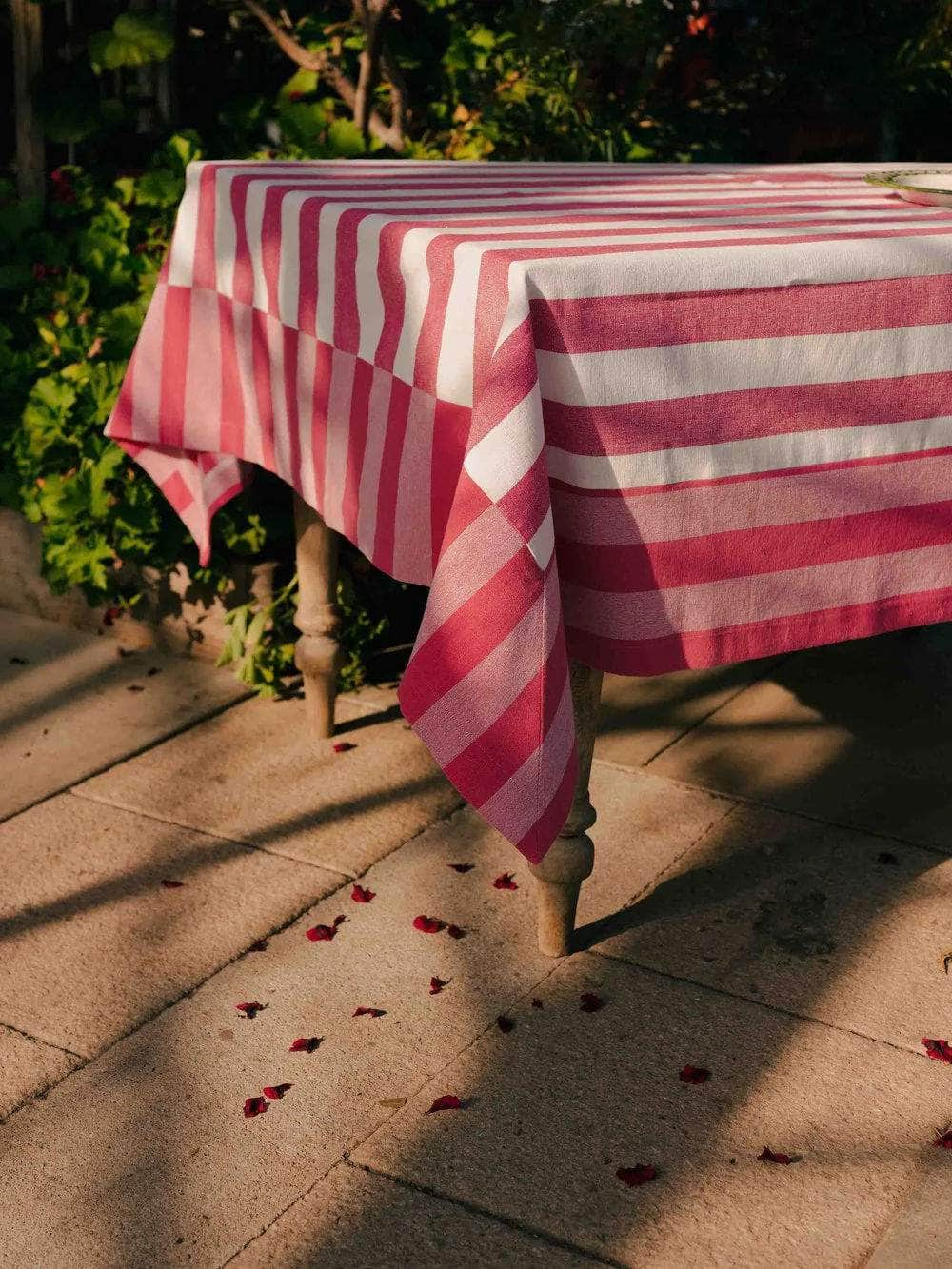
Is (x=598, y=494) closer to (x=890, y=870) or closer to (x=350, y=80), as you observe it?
(x=890, y=870)

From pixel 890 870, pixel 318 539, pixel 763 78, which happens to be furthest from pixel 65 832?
pixel 763 78

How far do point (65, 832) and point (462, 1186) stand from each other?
132 centimetres

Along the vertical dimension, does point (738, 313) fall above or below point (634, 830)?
above

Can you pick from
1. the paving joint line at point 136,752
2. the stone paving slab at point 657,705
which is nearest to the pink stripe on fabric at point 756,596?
the stone paving slab at point 657,705

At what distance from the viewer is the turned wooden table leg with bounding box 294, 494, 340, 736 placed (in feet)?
10.9

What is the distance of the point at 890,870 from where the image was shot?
2955mm

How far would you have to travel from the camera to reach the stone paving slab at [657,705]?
3465 mm

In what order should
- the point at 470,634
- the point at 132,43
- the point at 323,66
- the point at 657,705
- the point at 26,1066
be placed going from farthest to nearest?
the point at 323,66, the point at 132,43, the point at 657,705, the point at 26,1066, the point at 470,634

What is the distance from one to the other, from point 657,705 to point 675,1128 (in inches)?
61.1

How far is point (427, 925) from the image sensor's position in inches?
108

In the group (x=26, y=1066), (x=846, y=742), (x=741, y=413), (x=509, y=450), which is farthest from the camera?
(x=846, y=742)

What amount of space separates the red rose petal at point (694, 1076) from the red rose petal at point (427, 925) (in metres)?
0.56

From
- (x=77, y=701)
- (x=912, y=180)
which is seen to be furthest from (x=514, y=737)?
(x=77, y=701)

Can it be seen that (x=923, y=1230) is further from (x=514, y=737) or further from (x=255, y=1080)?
(x=255, y=1080)
